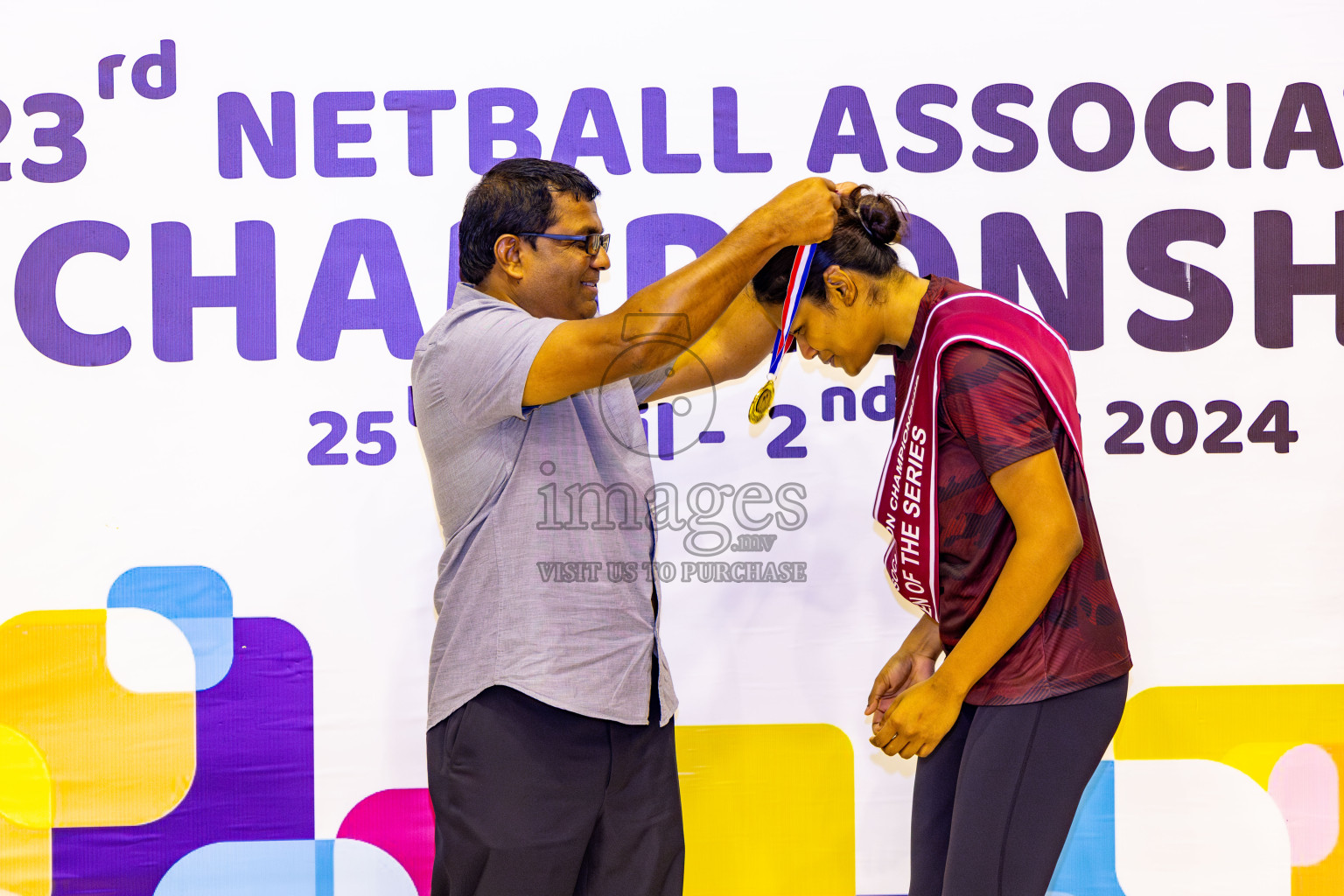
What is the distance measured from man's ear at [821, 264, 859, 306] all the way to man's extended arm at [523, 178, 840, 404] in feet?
0.23

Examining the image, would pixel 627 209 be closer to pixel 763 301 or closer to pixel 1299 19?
pixel 763 301

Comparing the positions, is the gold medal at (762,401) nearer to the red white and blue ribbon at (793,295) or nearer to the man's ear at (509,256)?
the red white and blue ribbon at (793,295)

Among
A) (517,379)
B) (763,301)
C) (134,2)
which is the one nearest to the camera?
(517,379)

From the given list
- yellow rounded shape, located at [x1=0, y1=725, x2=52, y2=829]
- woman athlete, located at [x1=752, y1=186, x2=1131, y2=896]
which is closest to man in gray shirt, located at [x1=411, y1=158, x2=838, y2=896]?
woman athlete, located at [x1=752, y1=186, x2=1131, y2=896]

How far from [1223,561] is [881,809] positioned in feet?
3.14

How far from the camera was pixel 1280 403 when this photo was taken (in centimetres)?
233

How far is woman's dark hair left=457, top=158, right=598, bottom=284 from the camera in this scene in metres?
1.71

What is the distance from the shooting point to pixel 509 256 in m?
1.72

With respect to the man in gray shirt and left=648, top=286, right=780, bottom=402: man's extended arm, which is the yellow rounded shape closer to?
the man in gray shirt

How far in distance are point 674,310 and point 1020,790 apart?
0.85m

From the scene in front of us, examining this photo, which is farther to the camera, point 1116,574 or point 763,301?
point 1116,574

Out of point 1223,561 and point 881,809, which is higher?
point 1223,561

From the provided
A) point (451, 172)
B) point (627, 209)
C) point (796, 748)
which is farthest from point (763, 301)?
point (796, 748)

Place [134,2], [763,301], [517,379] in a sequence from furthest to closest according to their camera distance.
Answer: [134,2] → [763,301] → [517,379]
